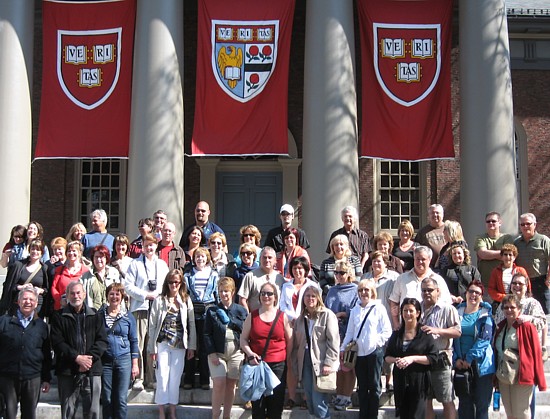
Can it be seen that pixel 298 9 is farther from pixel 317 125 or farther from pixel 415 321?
pixel 415 321

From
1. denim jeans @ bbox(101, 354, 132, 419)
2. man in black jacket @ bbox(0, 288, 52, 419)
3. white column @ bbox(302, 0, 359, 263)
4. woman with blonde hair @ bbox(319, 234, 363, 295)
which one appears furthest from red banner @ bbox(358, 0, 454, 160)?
man in black jacket @ bbox(0, 288, 52, 419)

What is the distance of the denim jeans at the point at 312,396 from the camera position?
8570mm

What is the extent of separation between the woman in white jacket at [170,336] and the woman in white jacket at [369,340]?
1.97 m

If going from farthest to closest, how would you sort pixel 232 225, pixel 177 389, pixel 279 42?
1. pixel 232 225
2. pixel 279 42
3. pixel 177 389

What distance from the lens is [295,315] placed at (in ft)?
29.3

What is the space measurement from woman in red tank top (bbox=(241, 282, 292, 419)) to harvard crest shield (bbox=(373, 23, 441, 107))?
7639mm

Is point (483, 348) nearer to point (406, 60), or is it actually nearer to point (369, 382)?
point (369, 382)

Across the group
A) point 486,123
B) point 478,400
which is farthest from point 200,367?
point 486,123

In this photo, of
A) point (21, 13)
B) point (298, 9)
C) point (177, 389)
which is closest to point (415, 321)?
point (177, 389)

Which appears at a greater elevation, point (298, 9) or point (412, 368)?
point (298, 9)

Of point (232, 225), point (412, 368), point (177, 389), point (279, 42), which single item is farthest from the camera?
point (232, 225)

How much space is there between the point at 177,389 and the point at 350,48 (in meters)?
8.84

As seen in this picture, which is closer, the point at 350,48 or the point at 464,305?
the point at 464,305

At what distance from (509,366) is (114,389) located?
4383 mm
